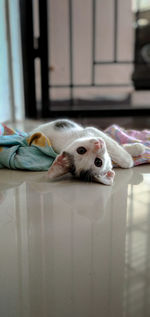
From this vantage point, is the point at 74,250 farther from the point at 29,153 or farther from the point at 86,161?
the point at 29,153

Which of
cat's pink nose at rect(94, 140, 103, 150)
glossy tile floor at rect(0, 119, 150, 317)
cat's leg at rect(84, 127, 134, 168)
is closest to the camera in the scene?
glossy tile floor at rect(0, 119, 150, 317)

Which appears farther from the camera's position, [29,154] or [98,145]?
[29,154]

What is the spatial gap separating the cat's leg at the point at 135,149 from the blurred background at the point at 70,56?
1.79 metres

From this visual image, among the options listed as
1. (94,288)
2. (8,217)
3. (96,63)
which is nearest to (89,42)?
(96,63)

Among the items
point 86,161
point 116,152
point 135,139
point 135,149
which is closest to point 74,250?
point 86,161

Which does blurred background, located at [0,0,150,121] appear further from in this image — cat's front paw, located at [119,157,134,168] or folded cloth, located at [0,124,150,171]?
cat's front paw, located at [119,157,134,168]

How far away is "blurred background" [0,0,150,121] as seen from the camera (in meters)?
3.55

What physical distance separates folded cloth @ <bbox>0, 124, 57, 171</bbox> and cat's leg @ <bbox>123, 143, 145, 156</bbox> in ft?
1.39

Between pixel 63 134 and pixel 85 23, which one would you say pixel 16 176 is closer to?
pixel 63 134

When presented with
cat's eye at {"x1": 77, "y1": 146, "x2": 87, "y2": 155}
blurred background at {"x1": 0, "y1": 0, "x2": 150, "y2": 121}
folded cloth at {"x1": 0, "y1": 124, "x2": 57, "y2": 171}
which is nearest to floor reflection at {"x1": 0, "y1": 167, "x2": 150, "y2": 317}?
cat's eye at {"x1": 77, "y1": 146, "x2": 87, "y2": 155}

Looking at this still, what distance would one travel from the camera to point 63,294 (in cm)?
79

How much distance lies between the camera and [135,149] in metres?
1.88

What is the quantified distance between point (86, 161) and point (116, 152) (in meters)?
0.28

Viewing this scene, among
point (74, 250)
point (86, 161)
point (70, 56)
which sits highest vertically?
point (70, 56)
